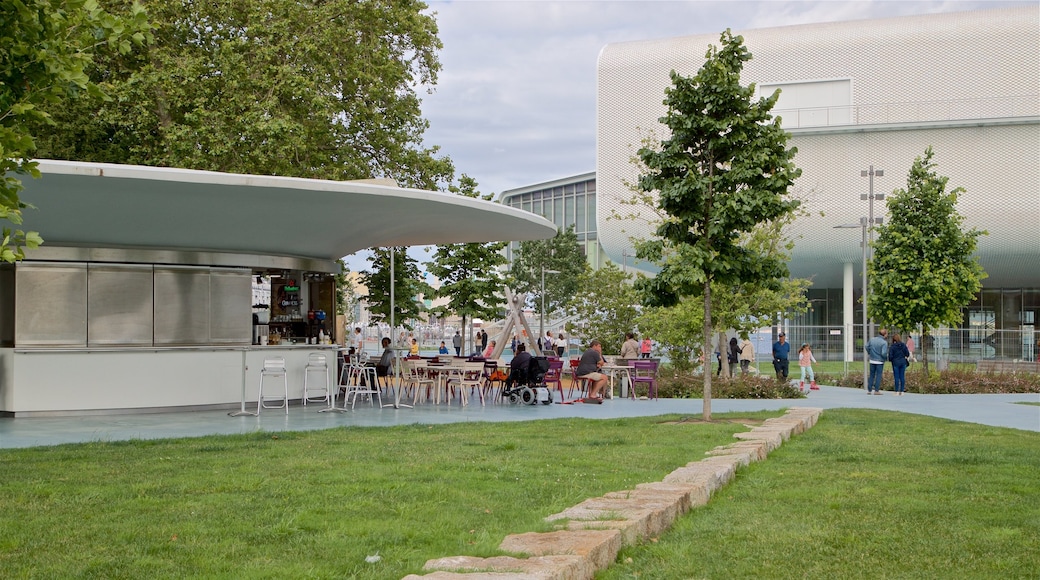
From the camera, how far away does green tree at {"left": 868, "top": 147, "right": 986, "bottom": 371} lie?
2723 cm

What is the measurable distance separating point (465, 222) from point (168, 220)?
5.03 meters

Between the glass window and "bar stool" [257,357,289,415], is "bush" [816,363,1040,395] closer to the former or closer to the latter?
"bar stool" [257,357,289,415]

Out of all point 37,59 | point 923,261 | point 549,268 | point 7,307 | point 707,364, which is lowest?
point 707,364

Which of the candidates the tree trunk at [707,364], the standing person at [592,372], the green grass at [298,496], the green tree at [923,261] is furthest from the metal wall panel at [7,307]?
the green tree at [923,261]

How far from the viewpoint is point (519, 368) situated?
20.2m

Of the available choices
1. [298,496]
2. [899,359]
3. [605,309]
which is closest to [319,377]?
[298,496]

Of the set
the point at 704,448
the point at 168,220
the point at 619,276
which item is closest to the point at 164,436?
the point at 168,220

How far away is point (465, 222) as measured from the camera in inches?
718

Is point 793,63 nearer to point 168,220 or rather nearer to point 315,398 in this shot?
point 315,398

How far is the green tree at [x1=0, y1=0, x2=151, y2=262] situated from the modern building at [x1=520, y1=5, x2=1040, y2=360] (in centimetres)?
3771

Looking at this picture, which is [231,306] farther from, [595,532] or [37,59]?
[595,532]

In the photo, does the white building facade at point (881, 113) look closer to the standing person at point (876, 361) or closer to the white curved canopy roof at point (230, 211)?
the standing person at point (876, 361)

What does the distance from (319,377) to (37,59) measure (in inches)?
538

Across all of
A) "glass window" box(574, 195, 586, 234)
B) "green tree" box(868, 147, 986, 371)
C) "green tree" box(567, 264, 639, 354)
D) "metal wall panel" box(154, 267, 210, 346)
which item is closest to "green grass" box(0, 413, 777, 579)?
"metal wall panel" box(154, 267, 210, 346)
